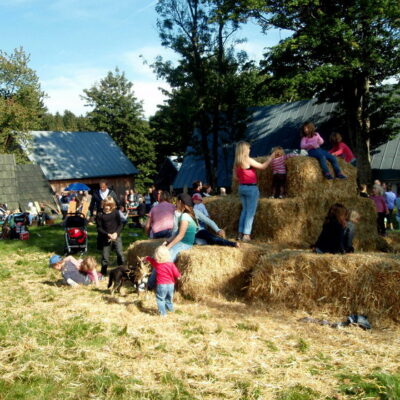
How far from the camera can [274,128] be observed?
111ft

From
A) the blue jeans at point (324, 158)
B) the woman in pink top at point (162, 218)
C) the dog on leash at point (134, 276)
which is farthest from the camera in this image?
the blue jeans at point (324, 158)

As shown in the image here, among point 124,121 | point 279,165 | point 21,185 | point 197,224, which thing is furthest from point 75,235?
point 124,121

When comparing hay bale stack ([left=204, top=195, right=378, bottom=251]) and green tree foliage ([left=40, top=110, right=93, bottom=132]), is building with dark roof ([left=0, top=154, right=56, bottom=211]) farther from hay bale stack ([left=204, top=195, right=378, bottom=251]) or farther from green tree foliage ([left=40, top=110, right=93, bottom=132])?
green tree foliage ([left=40, top=110, right=93, bottom=132])

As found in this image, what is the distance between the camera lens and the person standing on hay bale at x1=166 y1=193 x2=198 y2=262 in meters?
7.50

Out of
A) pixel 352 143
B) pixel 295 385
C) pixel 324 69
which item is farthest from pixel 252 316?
Answer: pixel 352 143

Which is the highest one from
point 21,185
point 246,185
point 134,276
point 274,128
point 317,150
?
point 274,128

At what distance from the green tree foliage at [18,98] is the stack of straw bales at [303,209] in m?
28.6

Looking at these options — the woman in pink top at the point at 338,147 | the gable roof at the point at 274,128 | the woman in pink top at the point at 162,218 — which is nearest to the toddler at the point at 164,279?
the woman in pink top at the point at 162,218

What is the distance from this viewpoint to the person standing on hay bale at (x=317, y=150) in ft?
31.5

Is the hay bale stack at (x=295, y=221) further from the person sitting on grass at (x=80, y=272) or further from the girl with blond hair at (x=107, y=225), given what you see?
the person sitting on grass at (x=80, y=272)

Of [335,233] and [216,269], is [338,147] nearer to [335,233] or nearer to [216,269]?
[335,233]

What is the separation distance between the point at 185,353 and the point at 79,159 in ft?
123

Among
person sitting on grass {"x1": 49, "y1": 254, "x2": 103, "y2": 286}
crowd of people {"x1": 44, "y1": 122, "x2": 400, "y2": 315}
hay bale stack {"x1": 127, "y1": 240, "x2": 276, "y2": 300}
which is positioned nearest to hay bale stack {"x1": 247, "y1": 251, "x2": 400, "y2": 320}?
hay bale stack {"x1": 127, "y1": 240, "x2": 276, "y2": 300}

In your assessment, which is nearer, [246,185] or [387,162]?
[246,185]
